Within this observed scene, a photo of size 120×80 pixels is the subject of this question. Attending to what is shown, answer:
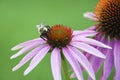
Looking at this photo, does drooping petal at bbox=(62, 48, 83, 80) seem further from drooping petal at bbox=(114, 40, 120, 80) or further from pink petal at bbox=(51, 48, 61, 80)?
drooping petal at bbox=(114, 40, 120, 80)

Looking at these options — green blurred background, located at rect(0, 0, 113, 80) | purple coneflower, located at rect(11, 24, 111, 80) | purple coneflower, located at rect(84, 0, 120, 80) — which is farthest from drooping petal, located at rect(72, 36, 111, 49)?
green blurred background, located at rect(0, 0, 113, 80)

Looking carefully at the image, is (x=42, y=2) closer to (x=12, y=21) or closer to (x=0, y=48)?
(x=12, y=21)

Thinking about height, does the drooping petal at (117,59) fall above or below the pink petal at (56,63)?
below

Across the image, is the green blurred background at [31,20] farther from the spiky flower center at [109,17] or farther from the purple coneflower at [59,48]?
the purple coneflower at [59,48]

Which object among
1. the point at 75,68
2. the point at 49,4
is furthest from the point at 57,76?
the point at 49,4

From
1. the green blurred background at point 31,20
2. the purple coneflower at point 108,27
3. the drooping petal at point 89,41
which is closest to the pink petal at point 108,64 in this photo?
the purple coneflower at point 108,27

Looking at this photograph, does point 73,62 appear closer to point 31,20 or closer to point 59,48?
point 59,48
